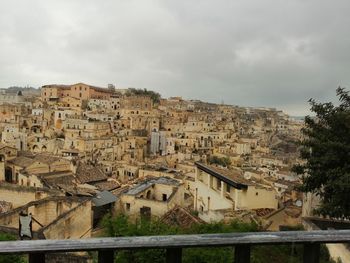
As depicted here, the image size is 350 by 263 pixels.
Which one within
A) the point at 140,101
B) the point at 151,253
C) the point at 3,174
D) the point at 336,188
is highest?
the point at 140,101

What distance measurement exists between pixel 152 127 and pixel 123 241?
73.6 meters

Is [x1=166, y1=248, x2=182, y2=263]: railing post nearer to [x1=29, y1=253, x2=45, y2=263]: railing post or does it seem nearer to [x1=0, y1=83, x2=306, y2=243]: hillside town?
[x1=29, y1=253, x2=45, y2=263]: railing post

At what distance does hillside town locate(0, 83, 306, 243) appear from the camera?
56.9ft

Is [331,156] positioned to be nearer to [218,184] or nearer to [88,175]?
[218,184]

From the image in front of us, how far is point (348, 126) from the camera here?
10617 millimetres

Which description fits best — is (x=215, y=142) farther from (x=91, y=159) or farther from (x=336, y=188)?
(x=336, y=188)

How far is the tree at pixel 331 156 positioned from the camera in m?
10.0

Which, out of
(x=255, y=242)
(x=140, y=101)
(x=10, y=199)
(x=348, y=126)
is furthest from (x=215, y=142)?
(x=255, y=242)

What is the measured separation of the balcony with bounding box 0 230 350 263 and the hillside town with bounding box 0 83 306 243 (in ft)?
35.4

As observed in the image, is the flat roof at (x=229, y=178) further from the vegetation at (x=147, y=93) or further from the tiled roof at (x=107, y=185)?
the vegetation at (x=147, y=93)

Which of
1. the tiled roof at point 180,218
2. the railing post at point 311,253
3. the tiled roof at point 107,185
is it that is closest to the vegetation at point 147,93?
the tiled roof at point 107,185

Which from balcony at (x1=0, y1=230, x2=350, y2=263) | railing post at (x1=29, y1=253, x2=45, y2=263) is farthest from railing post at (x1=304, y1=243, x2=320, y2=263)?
railing post at (x1=29, y1=253, x2=45, y2=263)

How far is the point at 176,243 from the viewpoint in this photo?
2.04m

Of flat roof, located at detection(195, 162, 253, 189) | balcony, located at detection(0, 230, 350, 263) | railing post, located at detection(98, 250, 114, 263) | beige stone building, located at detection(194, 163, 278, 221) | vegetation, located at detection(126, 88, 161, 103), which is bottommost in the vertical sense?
beige stone building, located at detection(194, 163, 278, 221)
